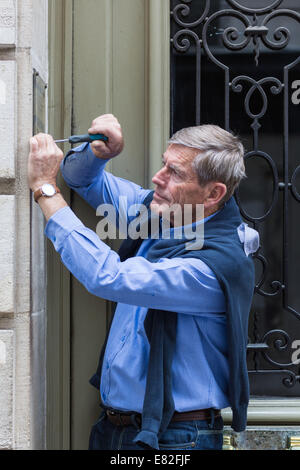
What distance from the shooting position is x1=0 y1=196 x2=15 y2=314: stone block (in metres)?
2.03

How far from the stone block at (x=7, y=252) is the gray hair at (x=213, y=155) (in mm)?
578

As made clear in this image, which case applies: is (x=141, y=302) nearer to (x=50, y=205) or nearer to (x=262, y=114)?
(x=50, y=205)

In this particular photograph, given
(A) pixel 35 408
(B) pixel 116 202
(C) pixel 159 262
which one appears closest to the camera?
(C) pixel 159 262

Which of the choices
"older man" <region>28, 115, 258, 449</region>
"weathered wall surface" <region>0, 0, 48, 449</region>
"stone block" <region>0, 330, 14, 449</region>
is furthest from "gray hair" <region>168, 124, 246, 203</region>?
"stone block" <region>0, 330, 14, 449</region>

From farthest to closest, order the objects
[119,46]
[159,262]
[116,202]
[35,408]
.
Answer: [119,46] < [116,202] < [35,408] < [159,262]

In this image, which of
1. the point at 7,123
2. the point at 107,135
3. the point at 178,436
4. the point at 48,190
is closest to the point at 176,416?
the point at 178,436

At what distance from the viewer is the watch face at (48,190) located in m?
1.96

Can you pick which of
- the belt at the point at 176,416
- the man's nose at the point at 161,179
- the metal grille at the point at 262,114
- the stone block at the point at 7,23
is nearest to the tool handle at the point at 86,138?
the man's nose at the point at 161,179

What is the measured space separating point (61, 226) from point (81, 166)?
37cm

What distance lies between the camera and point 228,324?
1969 millimetres

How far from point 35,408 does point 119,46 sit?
1.39 metres

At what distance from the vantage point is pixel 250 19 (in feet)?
8.21

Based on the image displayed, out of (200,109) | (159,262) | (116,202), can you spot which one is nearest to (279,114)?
(200,109)
